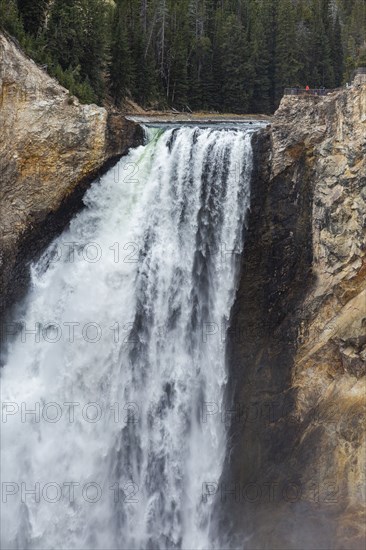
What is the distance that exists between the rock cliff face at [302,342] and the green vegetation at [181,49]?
9.01 meters

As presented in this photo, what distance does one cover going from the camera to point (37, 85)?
17094 millimetres

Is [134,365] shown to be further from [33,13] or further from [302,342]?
[33,13]

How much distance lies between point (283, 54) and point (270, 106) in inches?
203

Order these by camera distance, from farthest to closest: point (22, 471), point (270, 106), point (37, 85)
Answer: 1. point (270, 106)
2. point (37, 85)
3. point (22, 471)

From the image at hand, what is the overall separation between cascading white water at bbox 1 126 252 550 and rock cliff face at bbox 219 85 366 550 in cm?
75

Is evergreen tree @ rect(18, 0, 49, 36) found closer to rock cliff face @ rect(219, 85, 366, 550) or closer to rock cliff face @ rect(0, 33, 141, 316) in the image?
rock cliff face @ rect(0, 33, 141, 316)

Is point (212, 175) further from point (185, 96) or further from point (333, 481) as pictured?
point (185, 96)

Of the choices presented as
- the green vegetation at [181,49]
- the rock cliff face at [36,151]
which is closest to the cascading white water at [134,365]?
the rock cliff face at [36,151]

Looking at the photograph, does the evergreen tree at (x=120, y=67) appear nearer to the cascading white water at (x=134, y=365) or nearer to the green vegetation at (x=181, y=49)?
the green vegetation at (x=181, y=49)

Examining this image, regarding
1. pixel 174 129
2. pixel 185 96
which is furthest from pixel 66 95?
pixel 185 96

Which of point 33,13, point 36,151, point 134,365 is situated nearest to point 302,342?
point 134,365

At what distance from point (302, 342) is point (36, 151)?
10.5 m

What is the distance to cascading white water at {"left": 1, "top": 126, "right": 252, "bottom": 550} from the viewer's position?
15.3m

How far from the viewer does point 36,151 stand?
1698 cm
